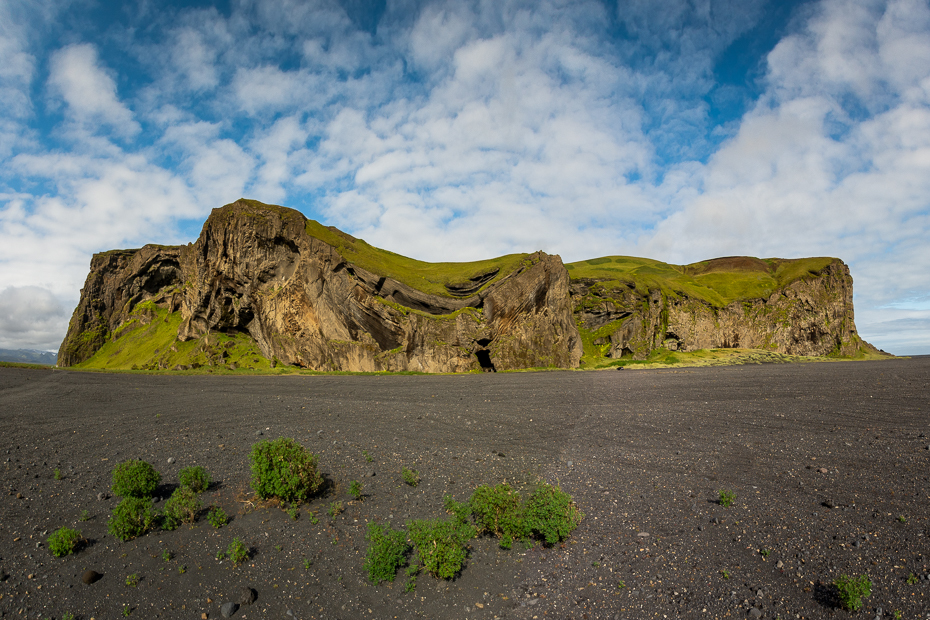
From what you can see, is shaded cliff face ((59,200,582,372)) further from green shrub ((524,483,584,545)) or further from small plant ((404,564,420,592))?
small plant ((404,564,420,592))

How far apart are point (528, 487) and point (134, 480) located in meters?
9.31

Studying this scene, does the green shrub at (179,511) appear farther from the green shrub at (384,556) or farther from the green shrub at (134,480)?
the green shrub at (384,556)

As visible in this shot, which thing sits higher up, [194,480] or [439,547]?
[194,480]

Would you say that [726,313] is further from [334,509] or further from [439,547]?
[439,547]

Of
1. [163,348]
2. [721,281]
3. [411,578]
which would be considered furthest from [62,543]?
[721,281]

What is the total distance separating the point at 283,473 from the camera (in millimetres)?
9305

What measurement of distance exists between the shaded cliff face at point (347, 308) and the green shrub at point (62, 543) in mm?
46362

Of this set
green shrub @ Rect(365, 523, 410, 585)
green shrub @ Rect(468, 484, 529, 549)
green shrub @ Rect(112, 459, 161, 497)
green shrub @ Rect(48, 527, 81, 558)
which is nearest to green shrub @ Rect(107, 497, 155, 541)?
green shrub @ Rect(48, 527, 81, 558)

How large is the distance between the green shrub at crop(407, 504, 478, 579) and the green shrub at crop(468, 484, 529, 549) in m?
0.81

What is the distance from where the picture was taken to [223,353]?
211 feet

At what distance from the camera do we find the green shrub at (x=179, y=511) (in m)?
8.42

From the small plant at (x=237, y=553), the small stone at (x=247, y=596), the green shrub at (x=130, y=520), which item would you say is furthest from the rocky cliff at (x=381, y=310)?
the small stone at (x=247, y=596)

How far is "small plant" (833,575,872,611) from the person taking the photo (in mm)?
5469

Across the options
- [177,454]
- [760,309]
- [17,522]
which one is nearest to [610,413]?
[177,454]
